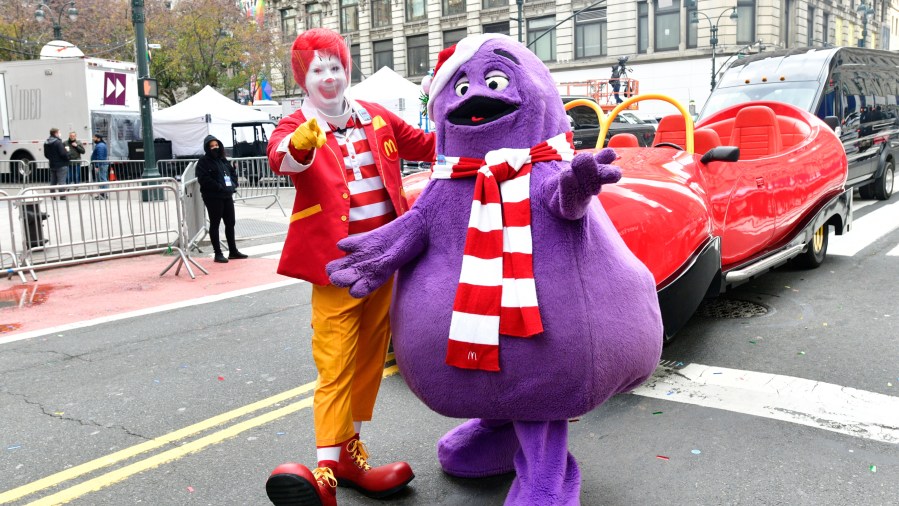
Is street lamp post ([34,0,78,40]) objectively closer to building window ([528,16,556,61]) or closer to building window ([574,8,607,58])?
building window ([528,16,556,61])

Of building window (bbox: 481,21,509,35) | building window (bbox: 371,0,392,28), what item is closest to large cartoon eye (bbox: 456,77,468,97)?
building window (bbox: 481,21,509,35)

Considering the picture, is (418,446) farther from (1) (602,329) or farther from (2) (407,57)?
(2) (407,57)

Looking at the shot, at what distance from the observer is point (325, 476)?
308cm

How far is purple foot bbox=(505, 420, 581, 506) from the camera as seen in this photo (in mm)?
2832

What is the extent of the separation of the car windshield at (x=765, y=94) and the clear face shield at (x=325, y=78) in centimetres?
967

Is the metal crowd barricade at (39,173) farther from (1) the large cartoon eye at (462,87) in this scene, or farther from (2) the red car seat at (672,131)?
(1) the large cartoon eye at (462,87)

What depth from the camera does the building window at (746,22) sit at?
130 feet

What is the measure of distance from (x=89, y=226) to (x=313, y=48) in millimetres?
8569

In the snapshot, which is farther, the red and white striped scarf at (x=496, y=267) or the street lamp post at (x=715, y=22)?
the street lamp post at (x=715, y=22)

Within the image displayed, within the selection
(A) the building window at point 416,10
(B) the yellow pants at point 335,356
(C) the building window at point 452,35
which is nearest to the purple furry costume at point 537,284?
(B) the yellow pants at point 335,356

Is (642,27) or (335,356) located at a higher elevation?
(642,27)

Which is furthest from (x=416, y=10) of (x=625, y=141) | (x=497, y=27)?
(x=625, y=141)

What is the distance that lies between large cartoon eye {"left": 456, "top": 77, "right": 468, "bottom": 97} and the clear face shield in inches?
23.2

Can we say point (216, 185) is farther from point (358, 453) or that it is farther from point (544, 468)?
point (544, 468)
